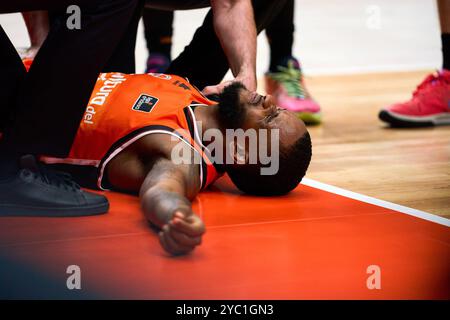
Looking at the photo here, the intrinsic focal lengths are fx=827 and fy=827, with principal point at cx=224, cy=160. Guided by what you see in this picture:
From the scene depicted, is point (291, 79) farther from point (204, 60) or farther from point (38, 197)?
point (38, 197)

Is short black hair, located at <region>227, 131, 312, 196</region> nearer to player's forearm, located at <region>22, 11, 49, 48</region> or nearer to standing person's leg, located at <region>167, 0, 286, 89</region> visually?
standing person's leg, located at <region>167, 0, 286, 89</region>

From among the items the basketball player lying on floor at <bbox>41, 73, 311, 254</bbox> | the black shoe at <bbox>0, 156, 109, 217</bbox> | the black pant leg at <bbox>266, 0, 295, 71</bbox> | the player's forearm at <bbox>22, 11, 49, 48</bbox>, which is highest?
the black pant leg at <bbox>266, 0, 295, 71</bbox>

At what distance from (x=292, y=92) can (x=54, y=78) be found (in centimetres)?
158

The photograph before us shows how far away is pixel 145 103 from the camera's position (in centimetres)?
209

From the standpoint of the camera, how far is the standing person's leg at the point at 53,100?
1811mm

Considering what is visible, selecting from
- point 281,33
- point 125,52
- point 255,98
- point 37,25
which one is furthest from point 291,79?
point 255,98

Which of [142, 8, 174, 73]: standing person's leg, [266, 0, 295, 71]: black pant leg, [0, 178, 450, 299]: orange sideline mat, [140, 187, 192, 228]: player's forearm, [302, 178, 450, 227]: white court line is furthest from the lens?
[142, 8, 174, 73]: standing person's leg

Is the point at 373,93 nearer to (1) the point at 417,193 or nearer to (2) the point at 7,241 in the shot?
(1) the point at 417,193

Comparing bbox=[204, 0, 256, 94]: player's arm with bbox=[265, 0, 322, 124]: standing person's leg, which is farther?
bbox=[265, 0, 322, 124]: standing person's leg

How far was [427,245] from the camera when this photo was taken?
1734 millimetres

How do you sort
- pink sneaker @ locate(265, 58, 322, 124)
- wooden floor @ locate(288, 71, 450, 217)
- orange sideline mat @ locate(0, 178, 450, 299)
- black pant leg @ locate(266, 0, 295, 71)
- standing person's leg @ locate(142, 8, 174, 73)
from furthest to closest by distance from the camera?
standing person's leg @ locate(142, 8, 174, 73) → black pant leg @ locate(266, 0, 295, 71) → pink sneaker @ locate(265, 58, 322, 124) → wooden floor @ locate(288, 71, 450, 217) → orange sideline mat @ locate(0, 178, 450, 299)

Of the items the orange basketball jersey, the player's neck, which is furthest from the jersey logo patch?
the player's neck

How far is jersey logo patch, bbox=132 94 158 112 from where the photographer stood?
6.81ft

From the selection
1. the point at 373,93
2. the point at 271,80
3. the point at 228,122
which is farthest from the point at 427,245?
the point at 373,93
